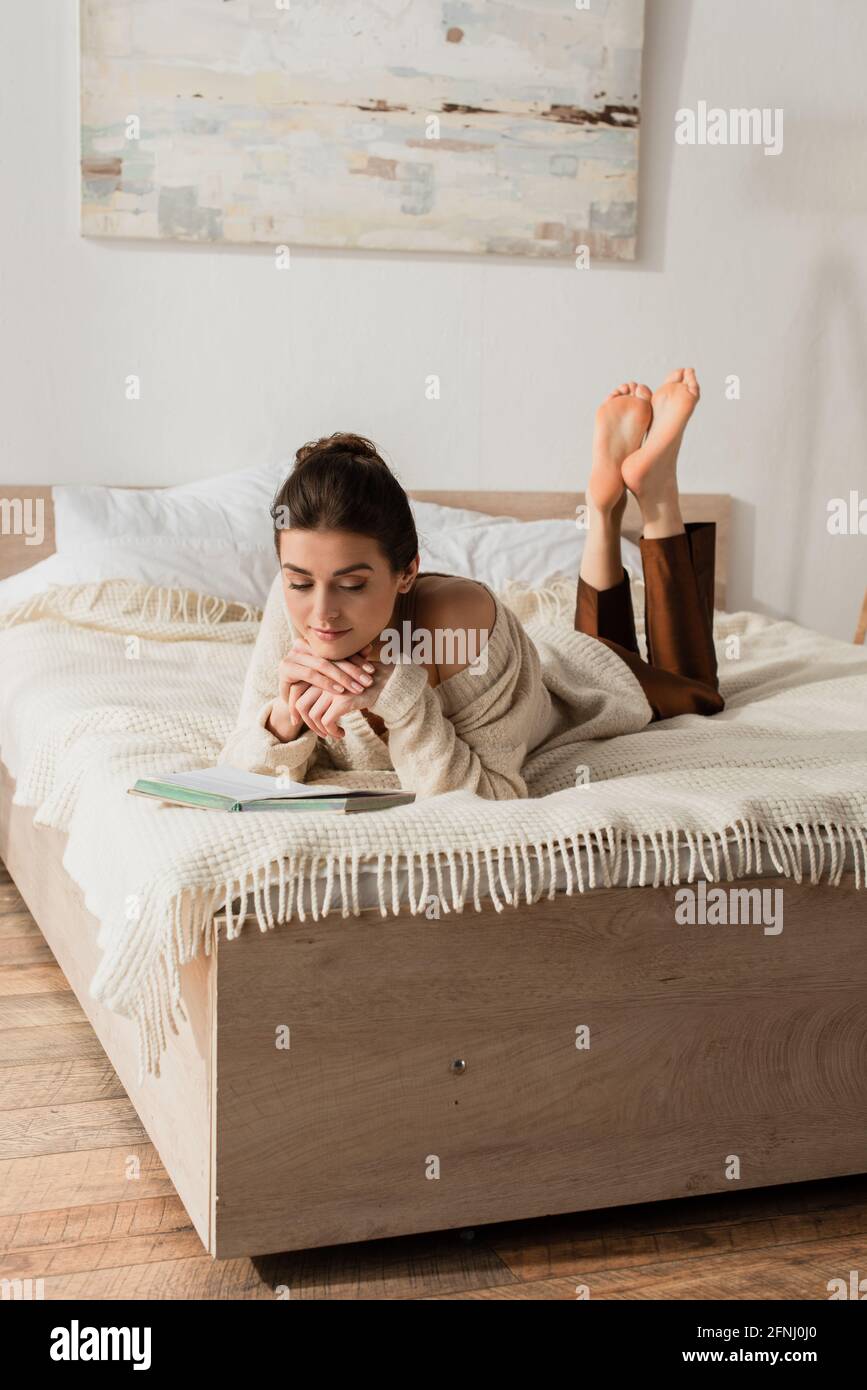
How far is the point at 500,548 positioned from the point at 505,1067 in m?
1.72

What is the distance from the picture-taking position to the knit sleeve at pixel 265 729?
154 cm

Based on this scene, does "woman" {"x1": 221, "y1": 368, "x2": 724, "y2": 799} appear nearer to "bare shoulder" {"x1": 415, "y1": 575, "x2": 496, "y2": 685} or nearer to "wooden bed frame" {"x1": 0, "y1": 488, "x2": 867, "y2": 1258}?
"bare shoulder" {"x1": 415, "y1": 575, "x2": 496, "y2": 685}

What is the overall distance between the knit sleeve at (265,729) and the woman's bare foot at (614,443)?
73 centimetres

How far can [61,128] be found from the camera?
293 centimetres

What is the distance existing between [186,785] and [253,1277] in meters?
0.44

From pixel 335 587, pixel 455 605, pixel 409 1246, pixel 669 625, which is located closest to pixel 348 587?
pixel 335 587

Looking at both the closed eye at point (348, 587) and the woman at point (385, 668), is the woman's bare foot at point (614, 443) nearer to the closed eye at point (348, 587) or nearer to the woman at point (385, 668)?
→ the woman at point (385, 668)

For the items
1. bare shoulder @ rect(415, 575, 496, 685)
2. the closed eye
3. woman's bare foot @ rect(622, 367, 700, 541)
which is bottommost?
bare shoulder @ rect(415, 575, 496, 685)

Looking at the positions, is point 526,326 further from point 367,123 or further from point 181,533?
point 181,533

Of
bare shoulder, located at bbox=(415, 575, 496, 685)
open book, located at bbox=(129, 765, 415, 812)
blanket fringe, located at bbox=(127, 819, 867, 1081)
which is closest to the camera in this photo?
blanket fringe, located at bbox=(127, 819, 867, 1081)

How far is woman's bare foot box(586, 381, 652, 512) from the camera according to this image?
2.26 meters

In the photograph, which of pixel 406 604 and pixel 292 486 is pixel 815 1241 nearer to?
pixel 406 604

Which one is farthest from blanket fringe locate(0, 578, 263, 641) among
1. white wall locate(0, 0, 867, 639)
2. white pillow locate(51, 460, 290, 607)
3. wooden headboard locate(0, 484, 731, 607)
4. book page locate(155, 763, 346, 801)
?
book page locate(155, 763, 346, 801)
